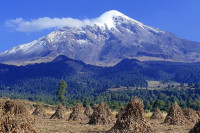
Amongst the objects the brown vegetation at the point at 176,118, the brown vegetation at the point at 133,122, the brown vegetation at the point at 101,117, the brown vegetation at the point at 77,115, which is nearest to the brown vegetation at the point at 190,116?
the brown vegetation at the point at 176,118

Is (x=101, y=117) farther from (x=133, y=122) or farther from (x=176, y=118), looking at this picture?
(x=133, y=122)

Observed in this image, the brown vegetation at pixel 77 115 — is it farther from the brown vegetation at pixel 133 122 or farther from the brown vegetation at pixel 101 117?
the brown vegetation at pixel 133 122

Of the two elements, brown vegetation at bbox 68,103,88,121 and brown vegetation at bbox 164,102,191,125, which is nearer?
brown vegetation at bbox 164,102,191,125

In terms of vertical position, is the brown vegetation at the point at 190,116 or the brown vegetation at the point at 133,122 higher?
the brown vegetation at the point at 133,122

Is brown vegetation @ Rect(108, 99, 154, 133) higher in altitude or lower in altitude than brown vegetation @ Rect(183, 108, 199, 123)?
higher

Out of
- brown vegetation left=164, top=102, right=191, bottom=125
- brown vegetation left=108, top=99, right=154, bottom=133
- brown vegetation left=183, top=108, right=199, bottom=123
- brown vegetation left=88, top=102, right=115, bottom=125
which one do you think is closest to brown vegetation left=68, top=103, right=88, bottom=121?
brown vegetation left=88, top=102, right=115, bottom=125

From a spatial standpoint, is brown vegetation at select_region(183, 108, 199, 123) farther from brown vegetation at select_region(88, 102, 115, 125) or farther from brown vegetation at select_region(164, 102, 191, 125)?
brown vegetation at select_region(88, 102, 115, 125)

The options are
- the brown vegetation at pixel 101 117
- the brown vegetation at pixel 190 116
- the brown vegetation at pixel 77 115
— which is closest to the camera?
the brown vegetation at pixel 101 117

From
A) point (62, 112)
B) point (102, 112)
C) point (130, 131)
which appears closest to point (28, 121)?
point (130, 131)

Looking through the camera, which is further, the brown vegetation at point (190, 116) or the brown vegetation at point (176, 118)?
the brown vegetation at point (190, 116)

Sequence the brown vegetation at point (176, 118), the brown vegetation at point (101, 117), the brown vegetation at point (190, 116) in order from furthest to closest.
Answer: the brown vegetation at point (190, 116) → the brown vegetation at point (101, 117) → the brown vegetation at point (176, 118)

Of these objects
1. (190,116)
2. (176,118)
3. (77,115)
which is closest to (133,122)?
(176,118)

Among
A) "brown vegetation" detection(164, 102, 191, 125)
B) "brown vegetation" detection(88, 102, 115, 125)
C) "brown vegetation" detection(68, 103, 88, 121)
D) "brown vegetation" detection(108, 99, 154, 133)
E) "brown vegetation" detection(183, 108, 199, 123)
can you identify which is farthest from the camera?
"brown vegetation" detection(68, 103, 88, 121)

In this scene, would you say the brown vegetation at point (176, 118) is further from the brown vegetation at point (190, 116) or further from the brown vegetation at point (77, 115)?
the brown vegetation at point (77, 115)
